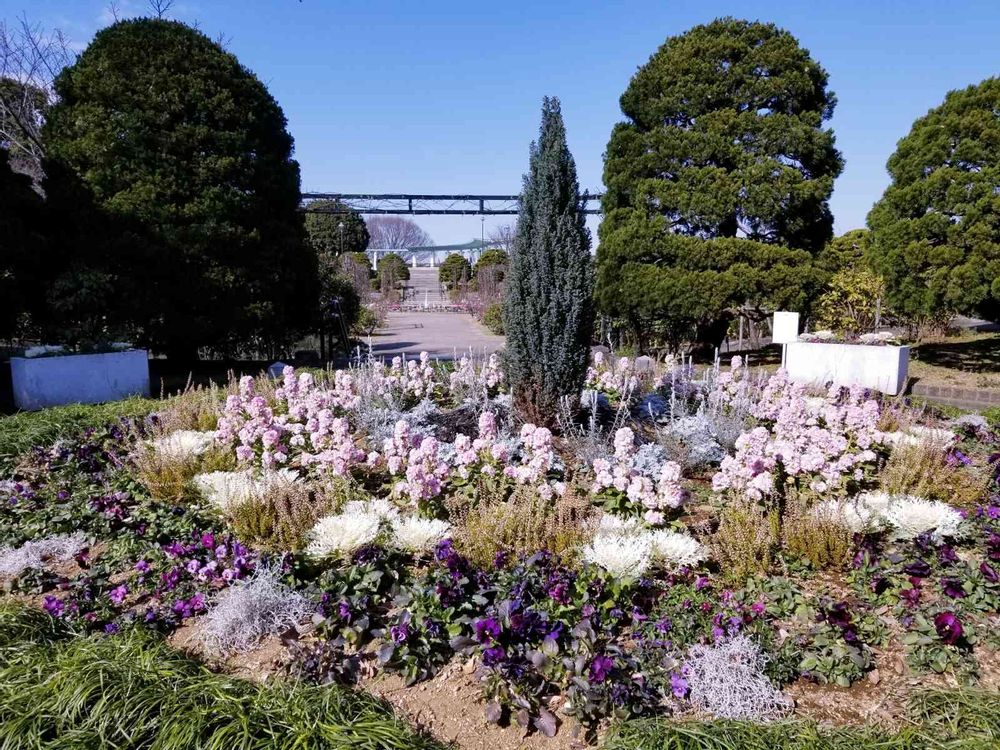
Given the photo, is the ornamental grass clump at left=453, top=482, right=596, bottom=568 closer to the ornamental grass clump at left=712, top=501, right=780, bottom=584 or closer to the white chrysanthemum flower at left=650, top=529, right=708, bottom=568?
the white chrysanthemum flower at left=650, top=529, right=708, bottom=568

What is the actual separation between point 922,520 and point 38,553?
4.44 meters

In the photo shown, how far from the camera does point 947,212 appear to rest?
838cm

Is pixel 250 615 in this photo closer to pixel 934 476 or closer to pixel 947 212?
pixel 934 476

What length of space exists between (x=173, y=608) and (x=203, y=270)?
22.5 feet

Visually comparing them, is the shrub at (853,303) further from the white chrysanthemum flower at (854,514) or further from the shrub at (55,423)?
the shrub at (55,423)

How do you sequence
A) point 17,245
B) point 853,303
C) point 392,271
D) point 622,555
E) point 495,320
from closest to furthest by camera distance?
point 622,555, point 17,245, point 853,303, point 495,320, point 392,271

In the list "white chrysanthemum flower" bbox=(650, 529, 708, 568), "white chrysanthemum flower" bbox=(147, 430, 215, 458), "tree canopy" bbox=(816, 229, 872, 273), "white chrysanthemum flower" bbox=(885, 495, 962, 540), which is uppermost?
"tree canopy" bbox=(816, 229, 872, 273)

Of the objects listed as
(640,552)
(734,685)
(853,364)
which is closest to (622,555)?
(640,552)

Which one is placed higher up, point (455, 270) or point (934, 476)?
point (455, 270)

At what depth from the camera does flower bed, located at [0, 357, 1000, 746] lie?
2.30m

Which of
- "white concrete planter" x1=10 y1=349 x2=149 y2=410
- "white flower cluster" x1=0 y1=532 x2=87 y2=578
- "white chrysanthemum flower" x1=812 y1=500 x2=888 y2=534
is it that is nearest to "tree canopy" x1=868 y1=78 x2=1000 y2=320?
"white chrysanthemum flower" x1=812 y1=500 x2=888 y2=534

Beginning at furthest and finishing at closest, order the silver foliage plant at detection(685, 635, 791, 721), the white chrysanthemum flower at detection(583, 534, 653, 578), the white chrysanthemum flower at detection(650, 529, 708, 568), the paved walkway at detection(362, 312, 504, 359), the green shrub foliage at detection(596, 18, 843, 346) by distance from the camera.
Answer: the paved walkway at detection(362, 312, 504, 359)
the green shrub foliage at detection(596, 18, 843, 346)
the white chrysanthemum flower at detection(650, 529, 708, 568)
the white chrysanthemum flower at detection(583, 534, 653, 578)
the silver foliage plant at detection(685, 635, 791, 721)

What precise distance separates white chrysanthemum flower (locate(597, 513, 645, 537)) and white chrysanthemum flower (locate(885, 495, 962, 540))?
1252 mm

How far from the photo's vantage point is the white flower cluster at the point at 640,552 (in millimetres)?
2836
